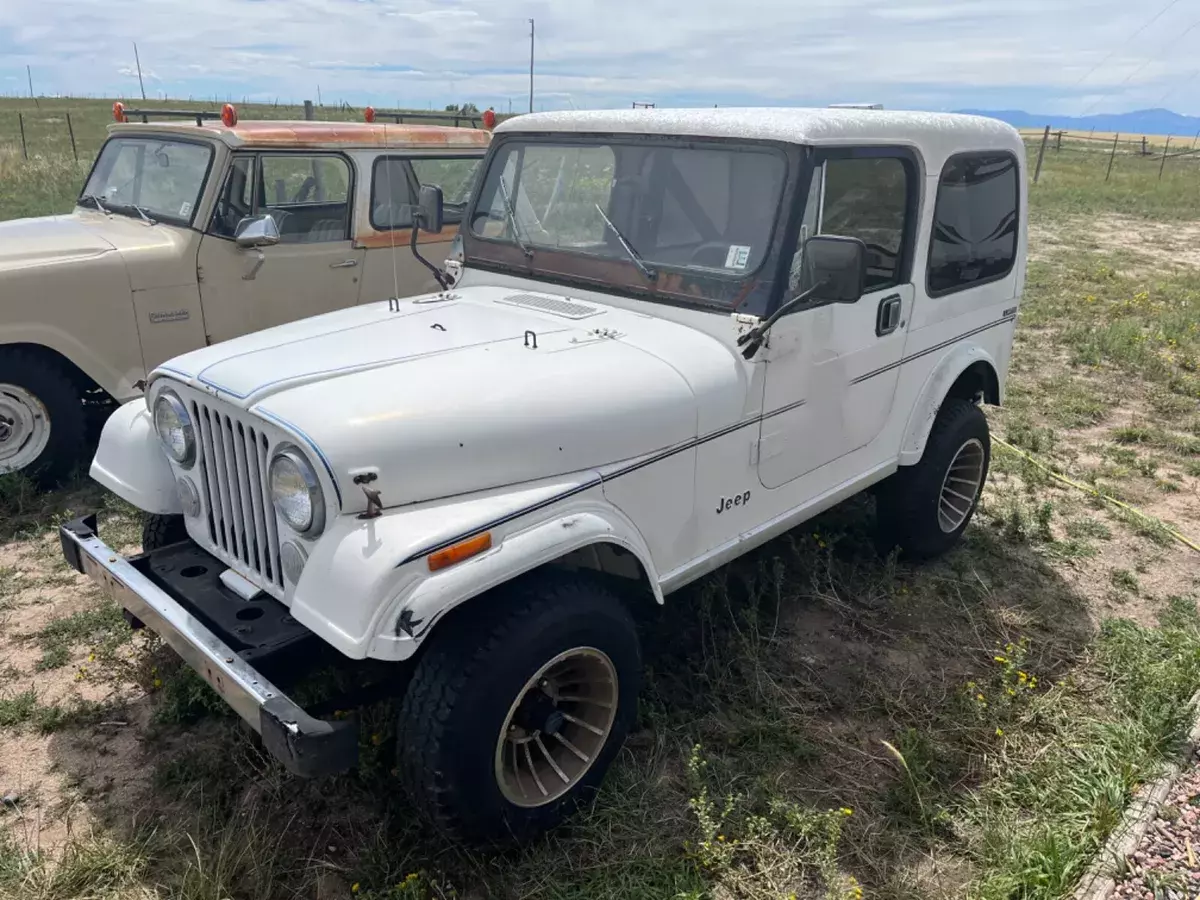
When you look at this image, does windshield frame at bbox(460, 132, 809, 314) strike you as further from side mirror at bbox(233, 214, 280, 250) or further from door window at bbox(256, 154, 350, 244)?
door window at bbox(256, 154, 350, 244)

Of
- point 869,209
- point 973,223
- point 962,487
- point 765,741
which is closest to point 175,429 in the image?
point 765,741

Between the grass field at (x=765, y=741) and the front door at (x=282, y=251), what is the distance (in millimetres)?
1425

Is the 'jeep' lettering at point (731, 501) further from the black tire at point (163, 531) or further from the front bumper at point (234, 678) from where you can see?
the black tire at point (163, 531)

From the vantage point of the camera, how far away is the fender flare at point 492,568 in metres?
2.25

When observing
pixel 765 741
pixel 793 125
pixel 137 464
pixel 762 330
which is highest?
pixel 793 125

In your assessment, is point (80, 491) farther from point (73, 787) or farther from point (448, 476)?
point (448, 476)

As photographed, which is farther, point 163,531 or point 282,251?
point 282,251

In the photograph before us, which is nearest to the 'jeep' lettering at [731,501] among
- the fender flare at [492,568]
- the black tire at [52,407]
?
the fender flare at [492,568]

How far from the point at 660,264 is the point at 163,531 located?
210 centimetres

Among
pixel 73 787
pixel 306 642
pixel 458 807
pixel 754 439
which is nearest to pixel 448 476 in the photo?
pixel 306 642

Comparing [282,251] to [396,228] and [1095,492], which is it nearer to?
[396,228]

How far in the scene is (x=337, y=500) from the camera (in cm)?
240

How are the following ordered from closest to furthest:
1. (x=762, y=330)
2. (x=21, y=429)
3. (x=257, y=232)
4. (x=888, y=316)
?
1. (x=762, y=330)
2. (x=888, y=316)
3. (x=21, y=429)
4. (x=257, y=232)

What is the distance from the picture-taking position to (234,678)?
2.39 metres
